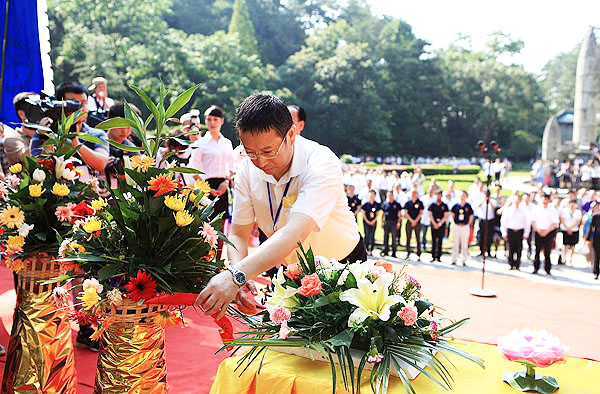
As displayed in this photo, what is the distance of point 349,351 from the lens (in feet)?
5.79

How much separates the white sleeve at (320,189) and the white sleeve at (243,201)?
11.6 inches

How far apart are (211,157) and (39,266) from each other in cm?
332

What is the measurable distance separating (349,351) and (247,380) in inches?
15.6

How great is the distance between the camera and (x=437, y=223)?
9.30 m

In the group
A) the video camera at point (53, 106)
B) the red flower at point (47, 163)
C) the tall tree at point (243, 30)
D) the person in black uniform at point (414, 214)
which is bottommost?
the person in black uniform at point (414, 214)

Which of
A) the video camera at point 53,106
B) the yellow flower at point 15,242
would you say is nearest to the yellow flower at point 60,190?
the yellow flower at point 15,242

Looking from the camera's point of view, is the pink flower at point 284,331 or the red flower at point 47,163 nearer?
the pink flower at point 284,331

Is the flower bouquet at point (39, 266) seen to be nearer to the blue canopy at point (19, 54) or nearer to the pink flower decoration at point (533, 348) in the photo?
the pink flower decoration at point (533, 348)

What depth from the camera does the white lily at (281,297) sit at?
1.87 metres

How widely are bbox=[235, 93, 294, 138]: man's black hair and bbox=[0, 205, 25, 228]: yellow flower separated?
1.07 metres

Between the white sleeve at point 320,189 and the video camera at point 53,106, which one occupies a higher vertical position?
the video camera at point 53,106

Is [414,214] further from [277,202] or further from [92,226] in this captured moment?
[92,226]

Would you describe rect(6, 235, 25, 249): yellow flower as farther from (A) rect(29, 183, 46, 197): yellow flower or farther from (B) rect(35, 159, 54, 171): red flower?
(B) rect(35, 159, 54, 171): red flower

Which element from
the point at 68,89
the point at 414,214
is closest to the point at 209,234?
the point at 68,89
